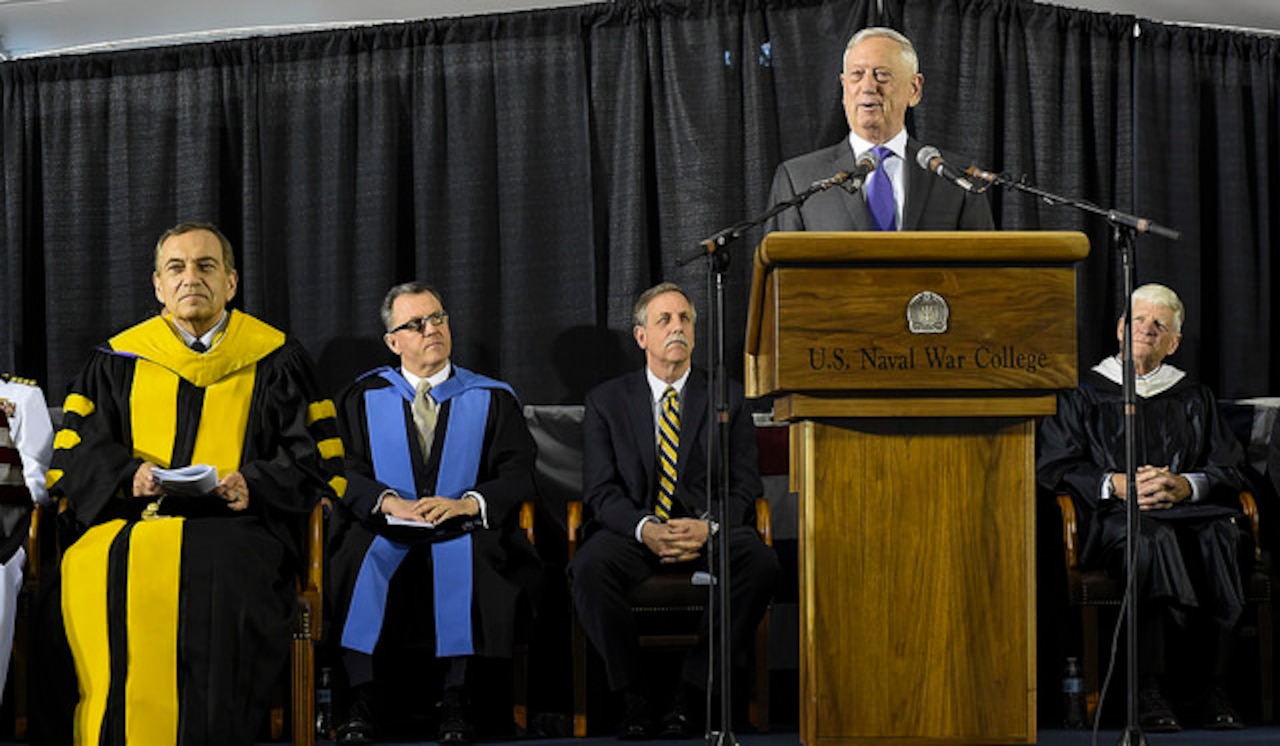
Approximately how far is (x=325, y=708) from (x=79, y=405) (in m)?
1.27

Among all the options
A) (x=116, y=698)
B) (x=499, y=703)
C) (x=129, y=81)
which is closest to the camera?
(x=116, y=698)

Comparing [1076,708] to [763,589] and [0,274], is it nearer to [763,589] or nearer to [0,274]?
[763,589]

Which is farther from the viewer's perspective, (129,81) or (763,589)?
(129,81)

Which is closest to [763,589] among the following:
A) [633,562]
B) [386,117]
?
[633,562]

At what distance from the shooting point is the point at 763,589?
495cm

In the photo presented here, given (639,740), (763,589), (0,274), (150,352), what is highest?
(0,274)

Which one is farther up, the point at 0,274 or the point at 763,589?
the point at 0,274

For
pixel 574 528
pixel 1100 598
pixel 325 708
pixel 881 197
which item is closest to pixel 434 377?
pixel 574 528

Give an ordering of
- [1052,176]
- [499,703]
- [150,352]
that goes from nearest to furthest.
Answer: [150,352] < [499,703] < [1052,176]

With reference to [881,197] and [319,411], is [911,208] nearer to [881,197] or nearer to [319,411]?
[881,197]

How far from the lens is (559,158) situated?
249 inches

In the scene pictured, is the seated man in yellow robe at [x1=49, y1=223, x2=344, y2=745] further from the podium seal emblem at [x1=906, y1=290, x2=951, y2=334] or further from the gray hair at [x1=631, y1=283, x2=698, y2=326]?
the podium seal emblem at [x1=906, y1=290, x2=951, y2=334]

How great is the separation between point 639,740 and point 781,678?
0.99 meters

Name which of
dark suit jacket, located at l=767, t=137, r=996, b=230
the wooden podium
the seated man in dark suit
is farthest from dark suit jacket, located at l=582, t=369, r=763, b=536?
the wooden podium
